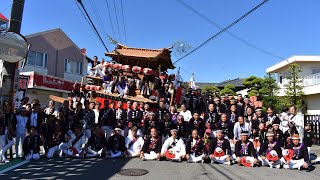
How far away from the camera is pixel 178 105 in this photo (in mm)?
14867

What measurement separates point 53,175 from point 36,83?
58.3ft

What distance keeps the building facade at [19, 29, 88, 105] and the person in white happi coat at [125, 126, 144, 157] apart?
603 inches

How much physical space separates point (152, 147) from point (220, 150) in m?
2.18

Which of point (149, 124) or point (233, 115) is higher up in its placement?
point (233, 115)

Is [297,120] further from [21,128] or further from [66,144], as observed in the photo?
[21,128]

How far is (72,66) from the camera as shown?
98.0 feet

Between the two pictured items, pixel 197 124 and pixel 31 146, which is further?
pixel 197 124

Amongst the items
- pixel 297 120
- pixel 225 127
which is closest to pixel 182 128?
pixel 225 127

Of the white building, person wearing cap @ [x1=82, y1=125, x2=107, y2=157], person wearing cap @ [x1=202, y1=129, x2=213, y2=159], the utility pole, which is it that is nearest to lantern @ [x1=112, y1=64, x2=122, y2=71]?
person wearing cap @ [x1=82, y1=125, x2=107, y2=157]

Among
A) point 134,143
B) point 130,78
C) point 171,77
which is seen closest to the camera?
point 134,143

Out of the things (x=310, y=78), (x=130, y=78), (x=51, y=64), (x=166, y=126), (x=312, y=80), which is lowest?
(x=166, y=126)

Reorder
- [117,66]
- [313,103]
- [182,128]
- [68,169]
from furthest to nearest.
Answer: [313,103] → [117,66] → [182,128] → [68,169]

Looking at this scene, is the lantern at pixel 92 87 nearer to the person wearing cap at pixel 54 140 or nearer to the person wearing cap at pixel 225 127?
the person wearing cap at pixel 54 140

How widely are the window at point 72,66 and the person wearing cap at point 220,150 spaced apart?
22.6 metres
